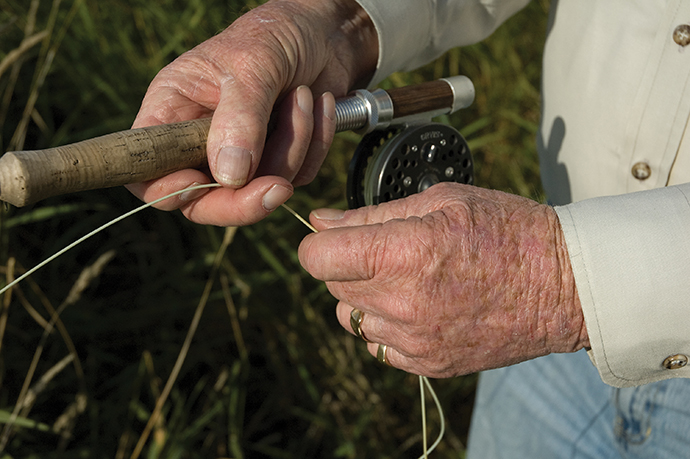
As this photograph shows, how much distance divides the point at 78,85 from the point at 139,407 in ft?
3.74

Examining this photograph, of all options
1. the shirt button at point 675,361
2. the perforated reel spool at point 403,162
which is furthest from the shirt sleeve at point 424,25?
the shirt button at point 675,361

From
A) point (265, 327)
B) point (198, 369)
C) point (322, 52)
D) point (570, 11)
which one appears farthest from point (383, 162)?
point (198, 369)

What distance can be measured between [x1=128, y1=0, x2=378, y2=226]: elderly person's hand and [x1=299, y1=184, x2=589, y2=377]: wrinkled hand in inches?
6.7

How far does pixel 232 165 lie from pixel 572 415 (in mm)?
1292

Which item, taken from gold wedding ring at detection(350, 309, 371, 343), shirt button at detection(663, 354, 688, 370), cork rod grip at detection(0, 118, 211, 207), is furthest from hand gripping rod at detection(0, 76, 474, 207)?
shirt button at detection(663, 354, 688, 370)

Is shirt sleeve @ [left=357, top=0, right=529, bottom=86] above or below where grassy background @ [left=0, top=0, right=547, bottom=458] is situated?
above

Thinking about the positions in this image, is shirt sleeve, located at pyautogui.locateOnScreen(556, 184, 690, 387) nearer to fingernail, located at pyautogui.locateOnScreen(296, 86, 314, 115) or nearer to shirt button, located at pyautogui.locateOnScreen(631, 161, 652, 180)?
shirt button, located at pyautogui.locateOnScreen(631, 161, 652, 180)

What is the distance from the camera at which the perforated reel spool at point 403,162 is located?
119 centimetres

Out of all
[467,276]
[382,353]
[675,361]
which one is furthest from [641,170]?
[382,353]

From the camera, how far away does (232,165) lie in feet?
3.27

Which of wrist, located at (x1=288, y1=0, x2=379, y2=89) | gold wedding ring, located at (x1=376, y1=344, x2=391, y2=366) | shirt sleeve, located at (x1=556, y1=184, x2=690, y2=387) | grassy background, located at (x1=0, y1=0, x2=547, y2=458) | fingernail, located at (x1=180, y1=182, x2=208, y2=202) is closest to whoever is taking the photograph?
shirt sleeve, located at (x1=556, y1=184, x2=690, y2=387)

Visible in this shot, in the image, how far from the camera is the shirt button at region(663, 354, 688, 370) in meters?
1.01

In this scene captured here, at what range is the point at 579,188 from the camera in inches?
56.3

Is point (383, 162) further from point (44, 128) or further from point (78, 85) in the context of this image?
point (78, 85)
